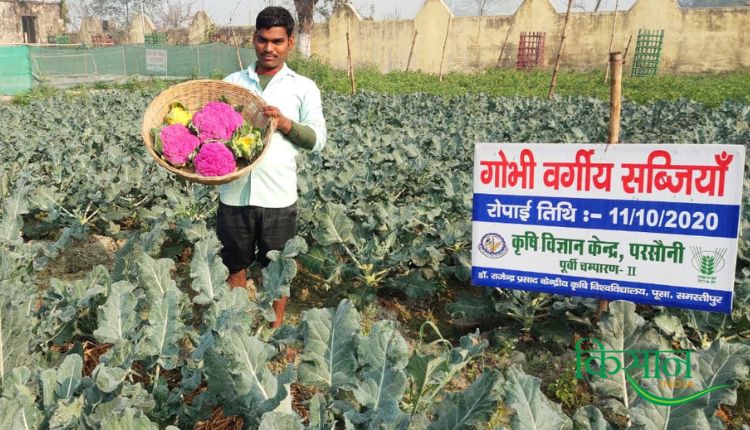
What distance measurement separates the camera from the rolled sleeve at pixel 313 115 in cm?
309

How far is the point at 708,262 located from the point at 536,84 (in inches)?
826

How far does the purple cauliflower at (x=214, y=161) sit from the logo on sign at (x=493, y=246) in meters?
1.25

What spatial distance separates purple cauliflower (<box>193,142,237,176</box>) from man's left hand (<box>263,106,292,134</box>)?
0.27 m

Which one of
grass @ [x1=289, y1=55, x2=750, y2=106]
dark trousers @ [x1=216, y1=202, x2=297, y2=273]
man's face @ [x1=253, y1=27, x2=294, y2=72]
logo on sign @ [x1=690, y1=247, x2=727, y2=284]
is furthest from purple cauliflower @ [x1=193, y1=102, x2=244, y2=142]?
grass @ [x1=289, y1=55, x2=750, y2=106]

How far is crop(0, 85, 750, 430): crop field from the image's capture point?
1.84 m

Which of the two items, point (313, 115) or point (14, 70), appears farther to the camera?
point (14, 70)

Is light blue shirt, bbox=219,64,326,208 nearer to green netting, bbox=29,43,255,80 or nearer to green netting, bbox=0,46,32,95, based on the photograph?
green netting, bbox=0,46,32,95

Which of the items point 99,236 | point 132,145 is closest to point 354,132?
point 132,145

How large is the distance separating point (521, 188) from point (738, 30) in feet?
87.0

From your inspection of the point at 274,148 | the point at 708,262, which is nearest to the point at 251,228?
the point at 274,148

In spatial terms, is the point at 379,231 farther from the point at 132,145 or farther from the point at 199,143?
the point at 132,145

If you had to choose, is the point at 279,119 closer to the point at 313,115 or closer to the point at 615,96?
the point at 313,115

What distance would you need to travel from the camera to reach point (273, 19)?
115 inches

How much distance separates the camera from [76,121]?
10086 millimetres
